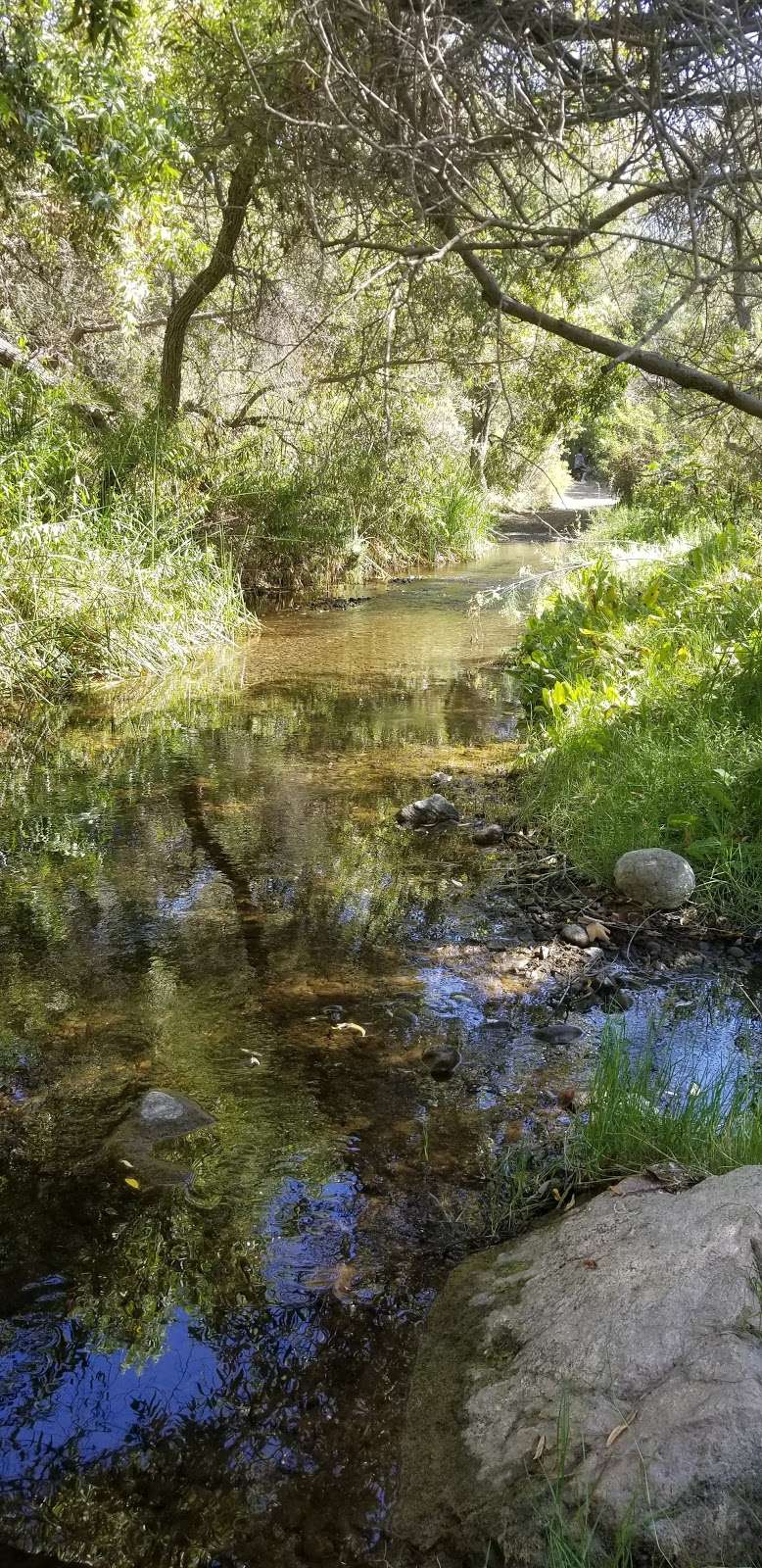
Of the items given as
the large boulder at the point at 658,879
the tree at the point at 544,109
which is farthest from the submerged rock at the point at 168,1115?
the tree at the point at 544,109

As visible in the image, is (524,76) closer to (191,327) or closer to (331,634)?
(331,634)

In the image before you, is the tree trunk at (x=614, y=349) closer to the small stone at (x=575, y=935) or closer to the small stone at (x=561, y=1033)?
the small stone at (x=575, y=935)

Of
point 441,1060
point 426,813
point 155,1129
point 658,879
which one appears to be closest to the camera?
point 155,1129

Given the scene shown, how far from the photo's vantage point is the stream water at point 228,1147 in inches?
87.1

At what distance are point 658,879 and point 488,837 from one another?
49.6 inches

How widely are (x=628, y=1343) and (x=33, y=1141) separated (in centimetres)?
191

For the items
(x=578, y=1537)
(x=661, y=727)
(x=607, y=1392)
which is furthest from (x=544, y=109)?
(x=578, y=1537)

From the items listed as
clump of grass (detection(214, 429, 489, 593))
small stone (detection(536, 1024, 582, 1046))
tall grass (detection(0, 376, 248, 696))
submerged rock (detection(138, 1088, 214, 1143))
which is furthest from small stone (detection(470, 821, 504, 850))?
clump of grass (detection(214, 429, 489, 593))

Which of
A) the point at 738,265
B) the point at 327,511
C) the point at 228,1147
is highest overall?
the point at 738,265

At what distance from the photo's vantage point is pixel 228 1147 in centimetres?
329

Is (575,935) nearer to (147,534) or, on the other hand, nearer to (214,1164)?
(214,1164)

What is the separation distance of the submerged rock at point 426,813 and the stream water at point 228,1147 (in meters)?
0.12

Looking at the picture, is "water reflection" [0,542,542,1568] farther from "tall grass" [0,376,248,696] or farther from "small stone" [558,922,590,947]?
"tall grass" [0,376,248,696]

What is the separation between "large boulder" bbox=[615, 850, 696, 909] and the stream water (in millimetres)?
594
